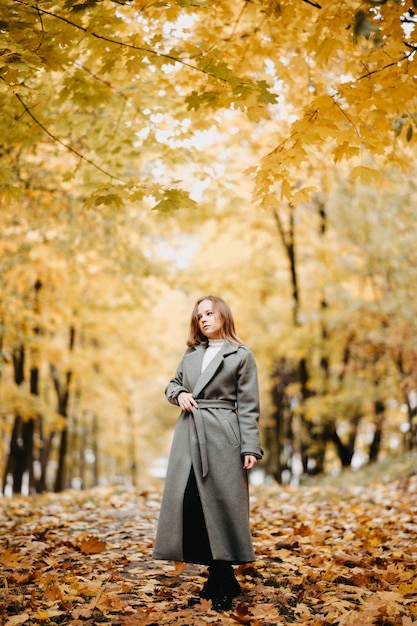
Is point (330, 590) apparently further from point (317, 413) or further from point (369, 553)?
point (317, 413)

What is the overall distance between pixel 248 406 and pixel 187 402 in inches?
16.3

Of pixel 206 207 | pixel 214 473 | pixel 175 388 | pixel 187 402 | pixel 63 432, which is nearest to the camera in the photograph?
pixel 214 473

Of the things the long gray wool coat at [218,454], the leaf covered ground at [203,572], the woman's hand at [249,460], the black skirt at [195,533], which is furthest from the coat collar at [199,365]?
the leaf covered ground at [203,572]

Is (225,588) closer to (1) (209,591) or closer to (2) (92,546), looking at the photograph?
(1) (209,591)

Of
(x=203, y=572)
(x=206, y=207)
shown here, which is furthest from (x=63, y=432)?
(x=203, y=572)

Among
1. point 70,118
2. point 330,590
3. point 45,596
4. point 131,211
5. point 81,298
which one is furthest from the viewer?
point 81,298

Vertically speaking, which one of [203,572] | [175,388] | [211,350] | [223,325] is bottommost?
[203,572]

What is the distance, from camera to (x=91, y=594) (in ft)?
12.1

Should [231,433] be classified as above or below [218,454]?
above

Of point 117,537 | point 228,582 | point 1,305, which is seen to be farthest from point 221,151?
point 228,582

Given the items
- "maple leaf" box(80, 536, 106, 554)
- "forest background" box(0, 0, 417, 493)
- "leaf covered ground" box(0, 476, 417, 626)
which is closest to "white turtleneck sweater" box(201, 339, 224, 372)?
"forest background" box(0, 0, 417, 493)

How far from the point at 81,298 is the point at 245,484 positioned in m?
11.0

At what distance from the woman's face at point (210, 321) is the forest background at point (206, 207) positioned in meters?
0.92

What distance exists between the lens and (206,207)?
377 inches
